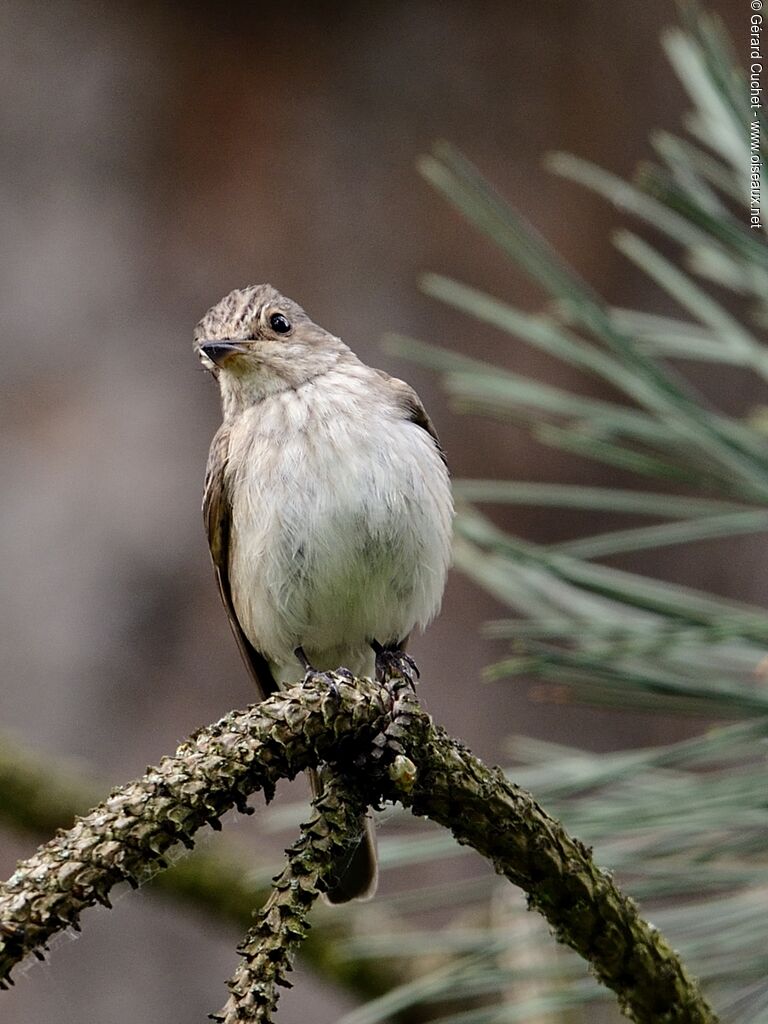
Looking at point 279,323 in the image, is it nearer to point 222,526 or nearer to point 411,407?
point 411,407

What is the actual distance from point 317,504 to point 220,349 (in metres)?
0.61

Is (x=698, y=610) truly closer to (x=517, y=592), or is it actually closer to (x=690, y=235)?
(x=517, y=592)

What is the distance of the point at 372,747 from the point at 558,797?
55 centimetres

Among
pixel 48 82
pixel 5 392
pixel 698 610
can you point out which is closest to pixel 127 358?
pixel 5 392

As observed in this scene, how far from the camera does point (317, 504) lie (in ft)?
11.1

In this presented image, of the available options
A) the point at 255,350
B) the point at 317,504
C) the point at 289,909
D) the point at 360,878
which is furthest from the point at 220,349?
the point at 289,909

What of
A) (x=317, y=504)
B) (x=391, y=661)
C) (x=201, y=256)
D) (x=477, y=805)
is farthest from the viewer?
(x=201, y=256)

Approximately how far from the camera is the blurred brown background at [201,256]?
533 cm

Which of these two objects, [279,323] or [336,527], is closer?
[336,527]

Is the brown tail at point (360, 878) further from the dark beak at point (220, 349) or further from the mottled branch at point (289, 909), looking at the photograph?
the mottled branch at point (289, 909)

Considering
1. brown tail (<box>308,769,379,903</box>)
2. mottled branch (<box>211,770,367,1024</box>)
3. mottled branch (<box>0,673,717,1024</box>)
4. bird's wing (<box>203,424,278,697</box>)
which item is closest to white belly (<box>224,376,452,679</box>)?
bird's wing (<box>203,424,278,697</box>)

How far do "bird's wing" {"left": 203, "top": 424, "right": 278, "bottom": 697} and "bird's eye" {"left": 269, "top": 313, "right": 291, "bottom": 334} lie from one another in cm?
32

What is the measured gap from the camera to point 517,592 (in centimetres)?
253

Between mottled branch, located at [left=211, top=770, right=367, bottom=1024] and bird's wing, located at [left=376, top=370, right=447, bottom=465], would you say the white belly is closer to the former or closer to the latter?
bird's wing, located at [left=376, top=370, right=447, bottom=465]
